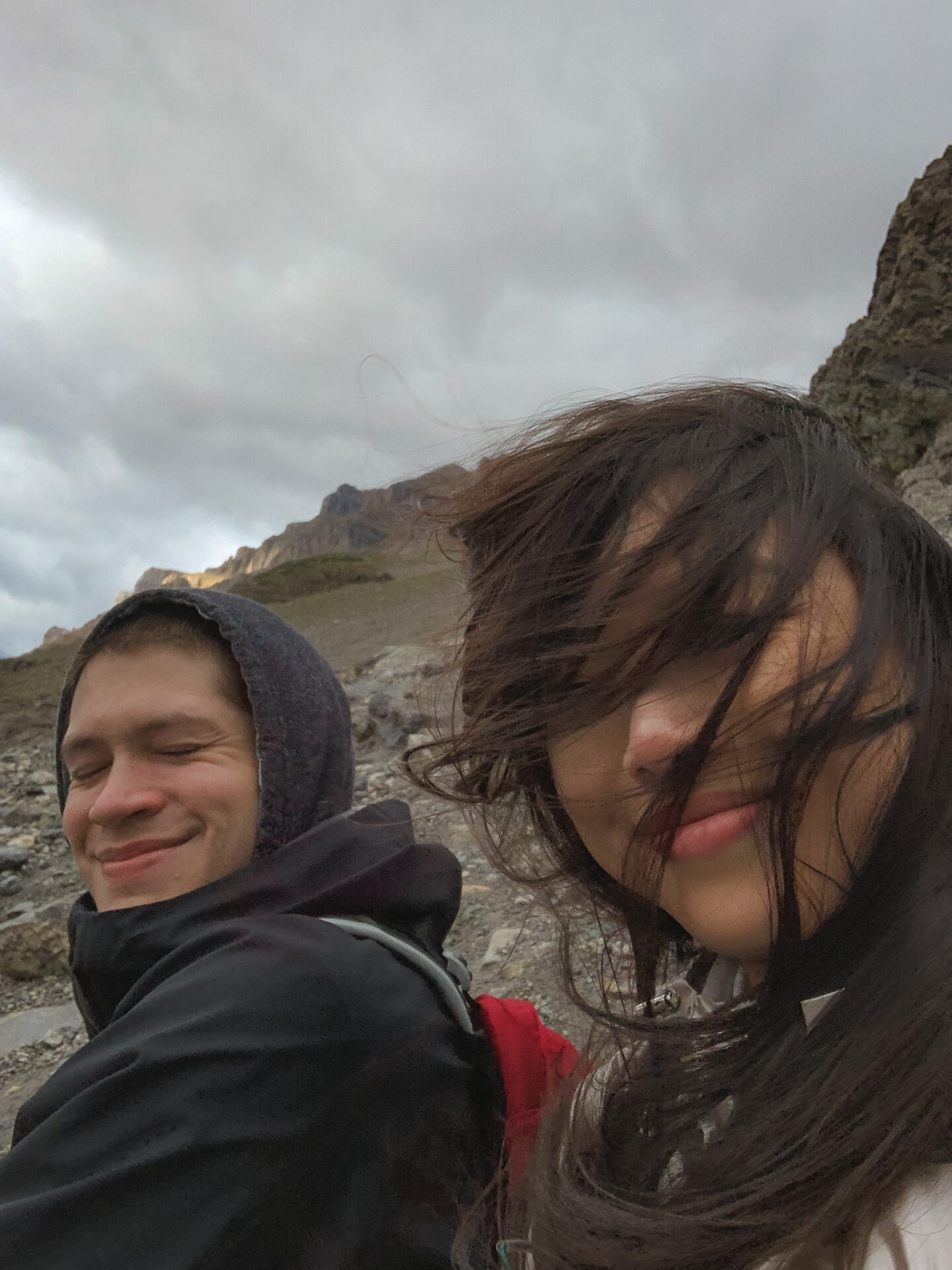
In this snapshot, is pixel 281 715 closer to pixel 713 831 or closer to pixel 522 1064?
pixel 522 1064

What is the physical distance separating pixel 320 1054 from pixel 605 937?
23.7 inches

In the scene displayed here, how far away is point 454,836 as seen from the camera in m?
4.02

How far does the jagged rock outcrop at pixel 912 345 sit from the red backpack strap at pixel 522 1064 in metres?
9.27

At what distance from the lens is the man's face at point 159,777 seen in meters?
1.30

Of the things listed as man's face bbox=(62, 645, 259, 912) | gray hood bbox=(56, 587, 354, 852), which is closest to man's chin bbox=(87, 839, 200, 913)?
man's face bbox=(62, 645, 259, 912)

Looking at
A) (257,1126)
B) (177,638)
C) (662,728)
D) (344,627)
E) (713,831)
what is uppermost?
(344,627)

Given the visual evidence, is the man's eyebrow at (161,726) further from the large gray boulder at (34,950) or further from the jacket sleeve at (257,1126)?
the large gray boulder at (34,950)

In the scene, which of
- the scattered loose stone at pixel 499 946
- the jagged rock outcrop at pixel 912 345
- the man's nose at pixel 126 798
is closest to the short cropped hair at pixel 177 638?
the man's nose at pixel 126 798

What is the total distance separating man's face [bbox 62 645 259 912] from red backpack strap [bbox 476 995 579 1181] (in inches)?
20.8

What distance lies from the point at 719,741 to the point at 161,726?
0.99m

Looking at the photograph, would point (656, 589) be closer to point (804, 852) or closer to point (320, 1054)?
point (804, 852)

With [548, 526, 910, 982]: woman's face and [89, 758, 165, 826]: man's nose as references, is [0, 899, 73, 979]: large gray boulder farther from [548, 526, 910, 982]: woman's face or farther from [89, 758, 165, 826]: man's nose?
[548, 526, 910, 982]: woman's face

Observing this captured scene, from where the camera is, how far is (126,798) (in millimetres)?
1309

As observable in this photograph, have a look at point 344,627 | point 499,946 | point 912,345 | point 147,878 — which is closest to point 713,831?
point 147,878
